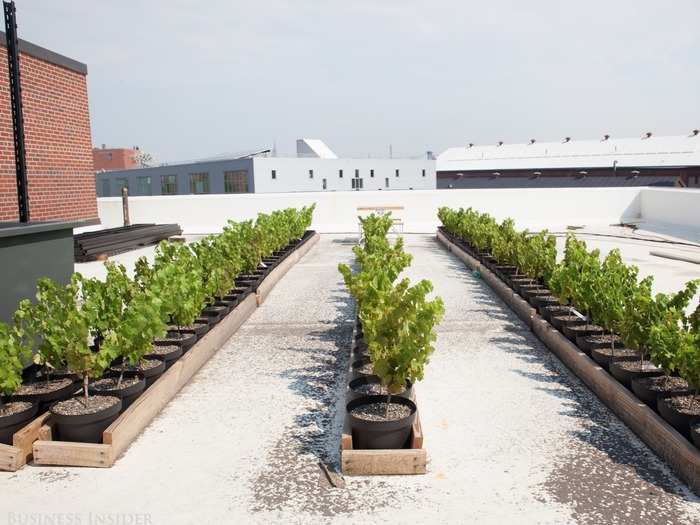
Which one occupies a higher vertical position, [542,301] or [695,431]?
[542,301]

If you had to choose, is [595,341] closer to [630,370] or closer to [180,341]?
[630,370]

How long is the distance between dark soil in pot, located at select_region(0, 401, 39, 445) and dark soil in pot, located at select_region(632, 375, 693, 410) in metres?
5.33

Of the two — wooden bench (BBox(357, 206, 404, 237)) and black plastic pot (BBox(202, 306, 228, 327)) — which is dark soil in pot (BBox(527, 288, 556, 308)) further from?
wooden bench (BBox(357, 206, 404, 237))

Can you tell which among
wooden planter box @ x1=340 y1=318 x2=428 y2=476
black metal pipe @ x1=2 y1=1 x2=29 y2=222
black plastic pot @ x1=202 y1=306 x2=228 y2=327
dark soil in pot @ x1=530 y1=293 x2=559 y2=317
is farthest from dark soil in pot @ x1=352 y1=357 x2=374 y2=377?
black metal pipe @ x1=2 y1=1 x2=29 y2=222

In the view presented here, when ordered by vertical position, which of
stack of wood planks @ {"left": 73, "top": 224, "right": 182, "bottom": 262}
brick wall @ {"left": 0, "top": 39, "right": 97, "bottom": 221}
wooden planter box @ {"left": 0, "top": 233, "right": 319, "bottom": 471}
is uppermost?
brick wall @ {"left": 0, "top": 39, "right": 97, "bottom": 221}

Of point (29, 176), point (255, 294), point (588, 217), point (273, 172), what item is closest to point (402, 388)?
point (255, 294)

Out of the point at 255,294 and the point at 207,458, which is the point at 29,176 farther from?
the point at 207,458

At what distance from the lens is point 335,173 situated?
57344mm

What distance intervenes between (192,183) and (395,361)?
51.1m

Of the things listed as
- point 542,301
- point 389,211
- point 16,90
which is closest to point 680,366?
point 542,301

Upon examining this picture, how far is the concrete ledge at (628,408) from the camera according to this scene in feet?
14.2

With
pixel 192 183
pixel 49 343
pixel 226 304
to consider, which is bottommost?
pixel 226 304

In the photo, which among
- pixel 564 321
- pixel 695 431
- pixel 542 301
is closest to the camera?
pixel 695 431

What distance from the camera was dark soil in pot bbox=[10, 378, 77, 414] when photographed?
518cm
